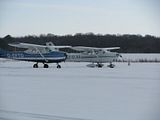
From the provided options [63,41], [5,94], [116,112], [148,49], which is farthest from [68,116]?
[63,41]

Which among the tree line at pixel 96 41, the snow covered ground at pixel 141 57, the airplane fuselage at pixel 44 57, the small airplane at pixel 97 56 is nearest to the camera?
the airplane fuselage at pixel 44 57

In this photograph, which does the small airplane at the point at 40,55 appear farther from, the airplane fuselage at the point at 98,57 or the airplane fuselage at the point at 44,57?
the airplane fuselage at the point at 98,57

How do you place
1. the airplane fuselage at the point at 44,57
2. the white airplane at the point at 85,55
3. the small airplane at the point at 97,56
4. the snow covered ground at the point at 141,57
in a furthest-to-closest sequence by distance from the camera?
the snow covered ground at the point at 141,57
the small airplane at the point at 97,56
the white airplane at the point at 85,55
the airplane fuselage at the point at 44,57

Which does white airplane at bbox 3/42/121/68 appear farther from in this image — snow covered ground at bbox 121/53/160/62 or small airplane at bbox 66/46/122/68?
snow covered ground at bbox 121/53/160/62

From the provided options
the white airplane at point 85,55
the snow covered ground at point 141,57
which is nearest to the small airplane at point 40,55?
the white airplane at point 85,55

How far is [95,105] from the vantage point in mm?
7836

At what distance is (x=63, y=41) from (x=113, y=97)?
48528mm

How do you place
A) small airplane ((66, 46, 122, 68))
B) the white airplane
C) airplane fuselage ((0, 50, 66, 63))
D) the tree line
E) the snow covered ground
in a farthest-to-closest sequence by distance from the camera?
1. the tree line
2. the snow covered ground
3. small airplane ((66, 46, 122, 68))
4. the white airplane
5. airplane fuselage ((0, 50, 66, 63))

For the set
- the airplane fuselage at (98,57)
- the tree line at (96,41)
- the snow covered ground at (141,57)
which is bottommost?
the snow covered ground at (141,57)

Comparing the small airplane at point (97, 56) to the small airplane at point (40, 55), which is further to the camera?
the small airplane at point (97, 56)

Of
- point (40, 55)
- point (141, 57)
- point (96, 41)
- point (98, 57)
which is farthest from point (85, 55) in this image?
point (96, 41)

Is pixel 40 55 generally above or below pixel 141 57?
above

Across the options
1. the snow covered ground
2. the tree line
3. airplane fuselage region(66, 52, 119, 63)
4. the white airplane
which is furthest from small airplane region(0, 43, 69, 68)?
the tree line

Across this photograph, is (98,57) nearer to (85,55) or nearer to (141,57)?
(85,55)
